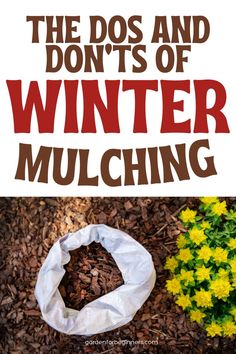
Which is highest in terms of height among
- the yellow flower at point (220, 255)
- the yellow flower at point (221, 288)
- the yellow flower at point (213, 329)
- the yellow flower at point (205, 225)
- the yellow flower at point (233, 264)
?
the yellow flower at point (205, 225)

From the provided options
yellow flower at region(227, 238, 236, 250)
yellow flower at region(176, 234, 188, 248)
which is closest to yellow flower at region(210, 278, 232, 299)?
yellow flower at region(227, 238, 236, 250)

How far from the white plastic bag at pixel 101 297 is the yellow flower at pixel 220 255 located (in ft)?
0.88

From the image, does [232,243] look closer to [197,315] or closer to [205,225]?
[205,225]

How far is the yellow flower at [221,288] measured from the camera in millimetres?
2012

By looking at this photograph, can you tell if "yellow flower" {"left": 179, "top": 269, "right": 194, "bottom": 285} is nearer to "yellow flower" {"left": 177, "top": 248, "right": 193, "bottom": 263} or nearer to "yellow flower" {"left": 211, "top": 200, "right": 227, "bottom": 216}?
"yellow flower" {"left": 177, "top": 248, "right": 193, "bottom": 263}

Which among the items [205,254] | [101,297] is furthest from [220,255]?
[101,297]

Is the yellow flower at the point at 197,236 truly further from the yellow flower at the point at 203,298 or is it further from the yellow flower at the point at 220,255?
the yellow flower at the point at 203,298

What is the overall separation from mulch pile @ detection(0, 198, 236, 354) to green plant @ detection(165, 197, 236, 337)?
0.09 metres

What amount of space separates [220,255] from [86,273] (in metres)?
0.56

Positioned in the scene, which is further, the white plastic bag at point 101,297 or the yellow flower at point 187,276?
the white plastic bag at point 101,297

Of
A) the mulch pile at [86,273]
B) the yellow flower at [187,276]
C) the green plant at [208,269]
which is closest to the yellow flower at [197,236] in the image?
the green plant at [208,269]

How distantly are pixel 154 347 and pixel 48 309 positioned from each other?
45 cm

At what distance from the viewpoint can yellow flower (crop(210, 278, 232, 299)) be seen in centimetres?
201

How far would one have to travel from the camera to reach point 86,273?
7.57 ft
